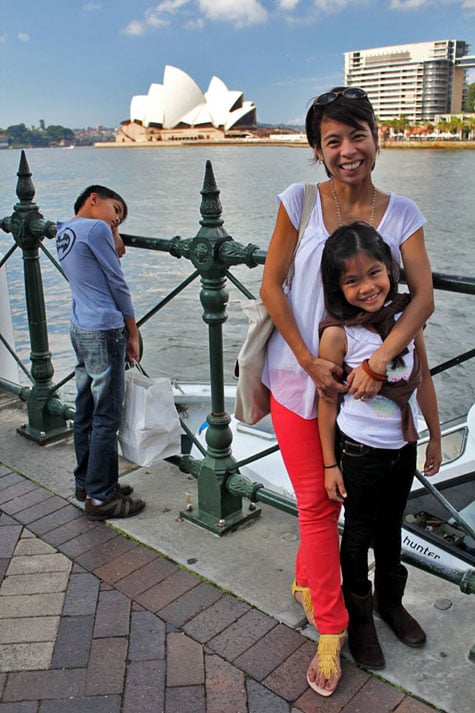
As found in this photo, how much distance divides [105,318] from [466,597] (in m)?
1.64

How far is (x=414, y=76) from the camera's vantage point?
135m

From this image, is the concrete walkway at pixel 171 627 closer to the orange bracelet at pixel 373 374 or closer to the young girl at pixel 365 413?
the young girl at pixel 365 413

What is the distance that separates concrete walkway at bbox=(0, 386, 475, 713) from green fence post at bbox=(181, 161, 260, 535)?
0.08 m

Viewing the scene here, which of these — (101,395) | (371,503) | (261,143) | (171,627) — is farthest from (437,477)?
(261,143)

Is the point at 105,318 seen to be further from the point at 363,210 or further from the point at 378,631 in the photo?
the point at 378,631

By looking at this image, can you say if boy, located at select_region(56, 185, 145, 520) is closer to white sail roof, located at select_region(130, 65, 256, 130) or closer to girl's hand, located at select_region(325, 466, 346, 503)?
girl's hand, located at select_region(325, 466, 346, 503)

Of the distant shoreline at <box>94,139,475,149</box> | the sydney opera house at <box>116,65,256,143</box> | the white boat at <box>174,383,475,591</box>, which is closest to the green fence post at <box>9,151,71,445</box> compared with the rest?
the white boat at <box>174,383,475,591</box>

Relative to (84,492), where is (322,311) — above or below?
above

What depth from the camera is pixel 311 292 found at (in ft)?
6.44

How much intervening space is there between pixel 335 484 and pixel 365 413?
0.74 ft

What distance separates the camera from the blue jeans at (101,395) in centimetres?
287

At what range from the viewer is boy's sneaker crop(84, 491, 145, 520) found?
9.68ft

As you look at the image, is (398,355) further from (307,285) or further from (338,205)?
(338,205)

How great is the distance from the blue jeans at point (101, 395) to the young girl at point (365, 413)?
1147 mm
